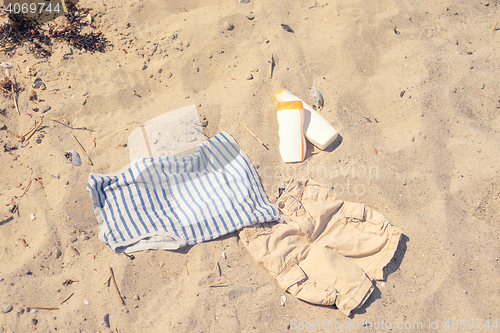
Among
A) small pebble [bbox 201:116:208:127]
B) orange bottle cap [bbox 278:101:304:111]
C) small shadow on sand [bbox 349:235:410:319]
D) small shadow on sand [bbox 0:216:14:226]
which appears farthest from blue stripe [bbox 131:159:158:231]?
small shadow on sand [bbox 349:235:410:319]

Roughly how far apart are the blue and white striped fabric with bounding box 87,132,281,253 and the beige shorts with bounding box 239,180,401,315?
0.50 ft

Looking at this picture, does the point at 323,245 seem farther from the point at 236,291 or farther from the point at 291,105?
the point at 291,105

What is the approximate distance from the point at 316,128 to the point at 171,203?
4.21 ft

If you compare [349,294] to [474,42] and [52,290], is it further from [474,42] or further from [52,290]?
[474,42]

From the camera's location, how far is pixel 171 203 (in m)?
2.28

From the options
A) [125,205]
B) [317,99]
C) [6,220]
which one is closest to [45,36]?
[6,220]

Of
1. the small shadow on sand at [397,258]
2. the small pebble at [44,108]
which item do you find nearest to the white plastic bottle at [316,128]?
the small shadow on sand at [397,258]

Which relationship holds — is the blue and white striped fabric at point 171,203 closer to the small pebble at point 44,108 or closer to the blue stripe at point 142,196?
the blue stripe at point 142,196

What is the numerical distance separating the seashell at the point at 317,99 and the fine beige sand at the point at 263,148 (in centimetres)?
5

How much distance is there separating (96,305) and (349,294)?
171 cm

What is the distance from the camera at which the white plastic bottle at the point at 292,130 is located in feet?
7.96

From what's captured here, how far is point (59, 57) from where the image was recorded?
260 cm

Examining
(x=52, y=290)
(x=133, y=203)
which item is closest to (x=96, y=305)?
(x=52, y=290)

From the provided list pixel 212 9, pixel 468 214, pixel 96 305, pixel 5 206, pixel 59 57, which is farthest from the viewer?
pixel 212 9
